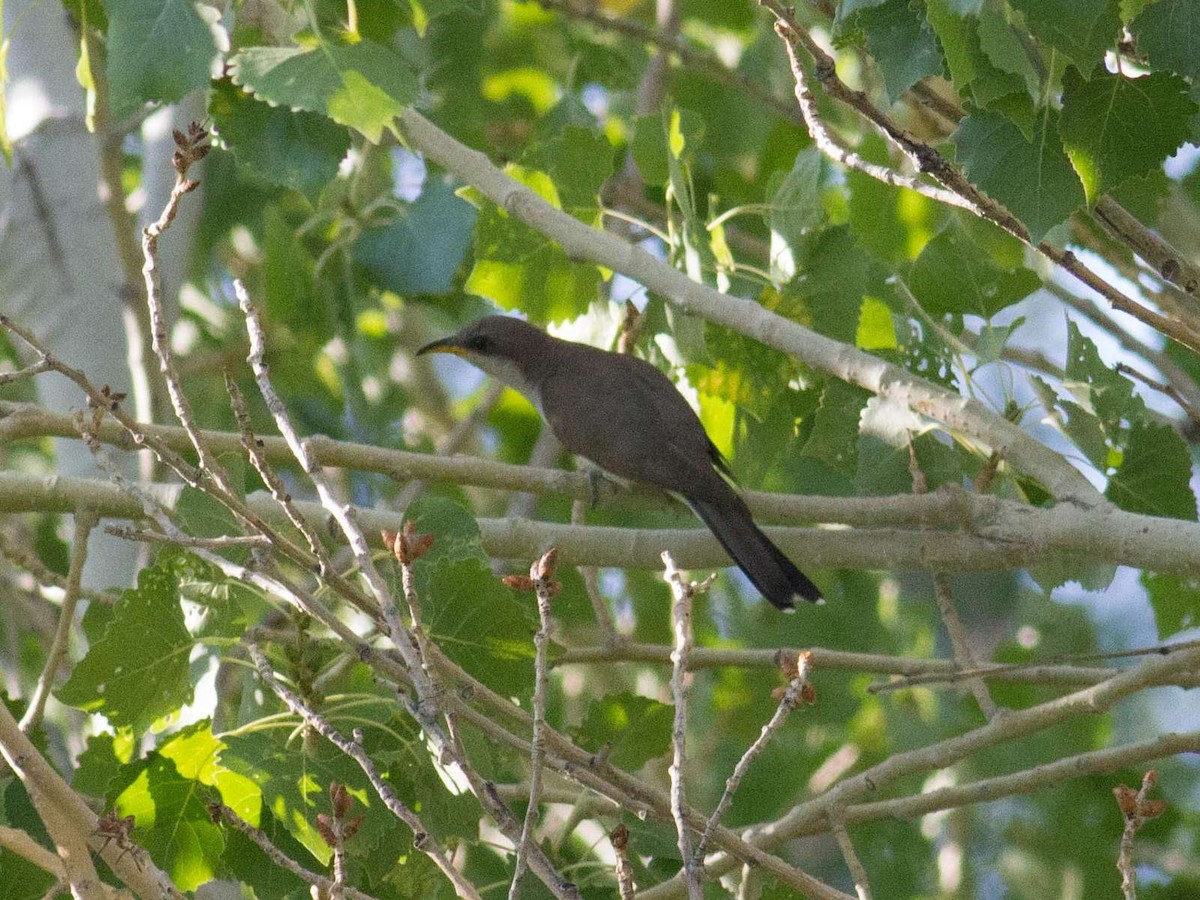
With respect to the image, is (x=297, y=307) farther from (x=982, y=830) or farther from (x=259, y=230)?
(x=982, y=830)

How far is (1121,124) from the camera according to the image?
2742 millimetres

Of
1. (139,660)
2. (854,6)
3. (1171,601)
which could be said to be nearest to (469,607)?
(139,660)

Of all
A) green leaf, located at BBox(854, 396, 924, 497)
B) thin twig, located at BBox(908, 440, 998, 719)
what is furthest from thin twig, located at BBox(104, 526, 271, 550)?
thin twig, located at BBox(908, 440, 998, 719)

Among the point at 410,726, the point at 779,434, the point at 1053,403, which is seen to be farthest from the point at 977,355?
the point at 410,726

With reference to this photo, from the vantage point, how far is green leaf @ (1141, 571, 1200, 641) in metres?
3.97

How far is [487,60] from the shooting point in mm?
7918

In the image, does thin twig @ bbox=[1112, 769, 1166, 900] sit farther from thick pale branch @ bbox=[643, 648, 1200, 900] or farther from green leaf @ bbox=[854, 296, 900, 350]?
green leaf @ bbox=[854, 296, 900, 350]

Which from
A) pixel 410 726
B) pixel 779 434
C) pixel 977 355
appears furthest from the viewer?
pixel 779 434

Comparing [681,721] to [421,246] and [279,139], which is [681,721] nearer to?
[279,139]

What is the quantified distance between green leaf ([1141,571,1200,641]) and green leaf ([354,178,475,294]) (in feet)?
8.07

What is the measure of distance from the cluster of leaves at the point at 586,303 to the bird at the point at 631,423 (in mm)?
212

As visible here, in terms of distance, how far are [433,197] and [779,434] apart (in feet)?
5.48

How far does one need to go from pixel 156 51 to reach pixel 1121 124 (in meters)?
1.99

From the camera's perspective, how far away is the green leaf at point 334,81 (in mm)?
3084
